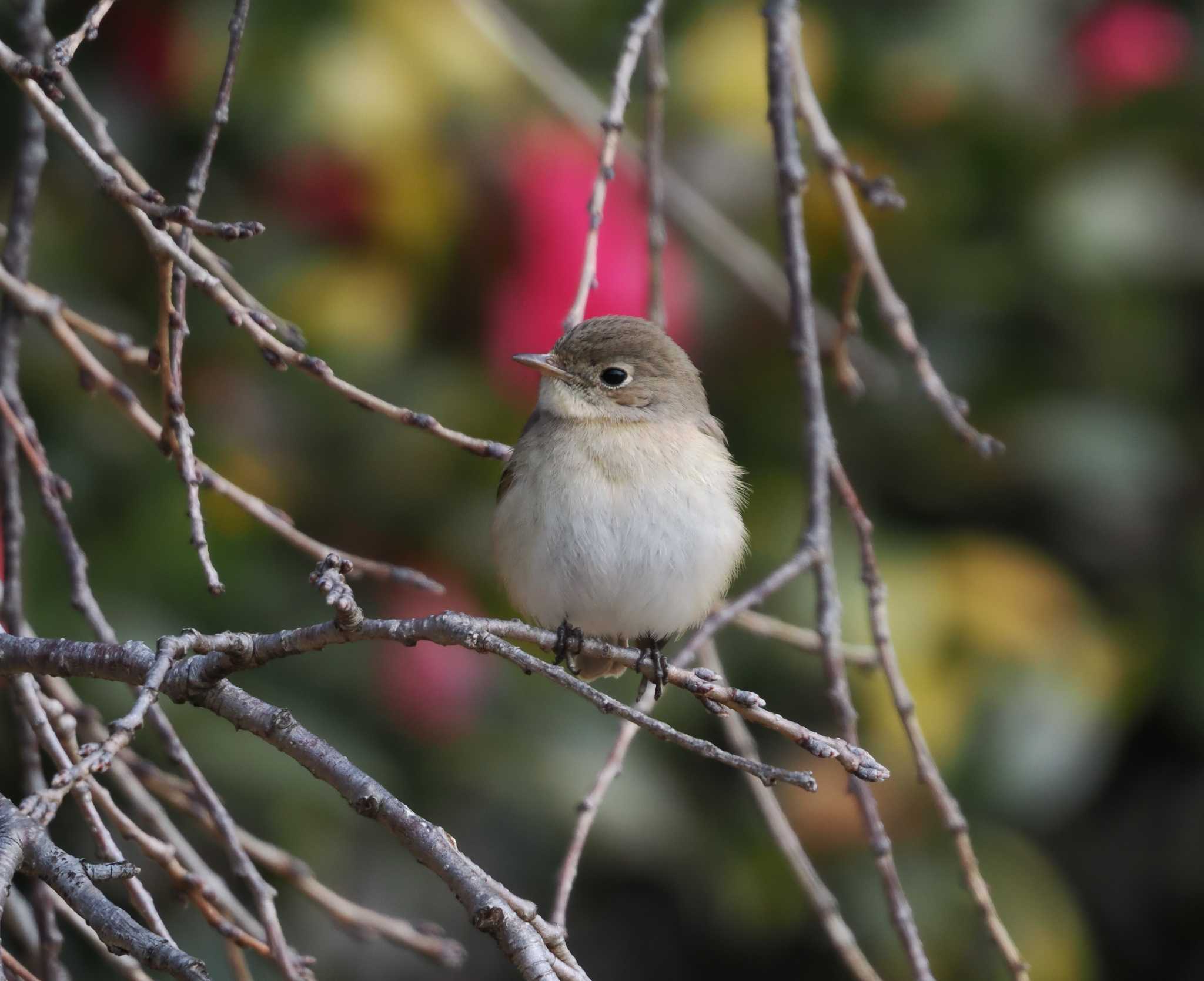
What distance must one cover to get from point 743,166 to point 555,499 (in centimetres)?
234

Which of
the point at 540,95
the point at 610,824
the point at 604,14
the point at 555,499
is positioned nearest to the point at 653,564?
the point at 555,499

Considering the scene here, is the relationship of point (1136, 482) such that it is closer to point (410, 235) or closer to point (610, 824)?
point (610, 824)

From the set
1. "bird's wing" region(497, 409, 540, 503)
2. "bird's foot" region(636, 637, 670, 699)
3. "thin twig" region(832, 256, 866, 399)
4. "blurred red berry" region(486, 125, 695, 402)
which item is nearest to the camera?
"bird's foot" region(636, 637, 670, 699)

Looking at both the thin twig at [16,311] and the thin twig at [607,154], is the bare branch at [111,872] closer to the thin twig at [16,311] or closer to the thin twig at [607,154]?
the thin twig at [16,311]

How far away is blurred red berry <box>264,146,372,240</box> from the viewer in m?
4.59

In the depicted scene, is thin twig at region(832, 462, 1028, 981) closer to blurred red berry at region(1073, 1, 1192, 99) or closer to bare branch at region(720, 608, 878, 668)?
bare branch at region(720, 608, 878, 668)

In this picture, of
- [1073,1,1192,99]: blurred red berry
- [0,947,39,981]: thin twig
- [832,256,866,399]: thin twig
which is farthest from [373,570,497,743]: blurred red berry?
[1073,1,1192,99]: blurred red berry

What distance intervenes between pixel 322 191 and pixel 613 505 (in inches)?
→ 79.7

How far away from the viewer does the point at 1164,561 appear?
5246 millimetres

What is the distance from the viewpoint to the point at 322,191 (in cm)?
468

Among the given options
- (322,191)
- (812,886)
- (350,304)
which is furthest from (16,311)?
(322,191)

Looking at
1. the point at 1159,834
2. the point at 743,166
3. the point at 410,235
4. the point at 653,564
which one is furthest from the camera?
the point at 1159,834

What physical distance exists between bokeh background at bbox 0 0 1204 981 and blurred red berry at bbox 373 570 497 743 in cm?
1

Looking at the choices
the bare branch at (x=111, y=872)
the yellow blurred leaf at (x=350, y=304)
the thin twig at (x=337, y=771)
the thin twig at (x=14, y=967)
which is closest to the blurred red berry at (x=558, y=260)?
the yellow blurred leaf at (x=350, y=304)
